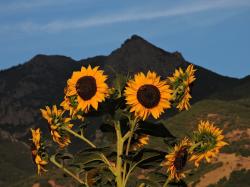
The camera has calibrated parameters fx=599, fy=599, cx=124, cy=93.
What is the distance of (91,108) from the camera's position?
716cm

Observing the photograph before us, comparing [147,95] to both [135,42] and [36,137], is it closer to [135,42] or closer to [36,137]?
[36,137]

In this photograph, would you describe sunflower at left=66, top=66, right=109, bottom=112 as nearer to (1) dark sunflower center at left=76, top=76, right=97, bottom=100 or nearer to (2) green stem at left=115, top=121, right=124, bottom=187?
(1) dark sunflower center at left=76, top=76, right=97, bottom=100

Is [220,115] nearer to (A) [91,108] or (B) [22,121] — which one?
(B) [22,121]

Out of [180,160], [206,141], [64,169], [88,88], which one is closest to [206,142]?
[206,141]

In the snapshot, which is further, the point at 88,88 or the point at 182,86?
the point at 182,86

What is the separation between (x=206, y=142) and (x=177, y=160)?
0.59 m

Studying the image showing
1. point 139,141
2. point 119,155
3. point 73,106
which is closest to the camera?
point 119,155

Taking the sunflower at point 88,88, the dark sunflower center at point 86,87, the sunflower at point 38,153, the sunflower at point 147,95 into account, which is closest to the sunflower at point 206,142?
the sunflower at point 147,95

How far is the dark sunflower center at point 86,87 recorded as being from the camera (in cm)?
688

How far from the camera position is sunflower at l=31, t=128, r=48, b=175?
765 cm

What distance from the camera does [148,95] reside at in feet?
22.4

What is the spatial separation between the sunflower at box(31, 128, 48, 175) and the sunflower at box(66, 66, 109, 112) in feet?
2.79

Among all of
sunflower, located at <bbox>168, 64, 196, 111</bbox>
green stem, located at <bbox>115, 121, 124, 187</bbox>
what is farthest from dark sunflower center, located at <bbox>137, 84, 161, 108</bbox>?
green stem, located at <bbox>115, 121, 124, 187</bbox>

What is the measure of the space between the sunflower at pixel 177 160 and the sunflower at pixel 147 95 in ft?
2.00
